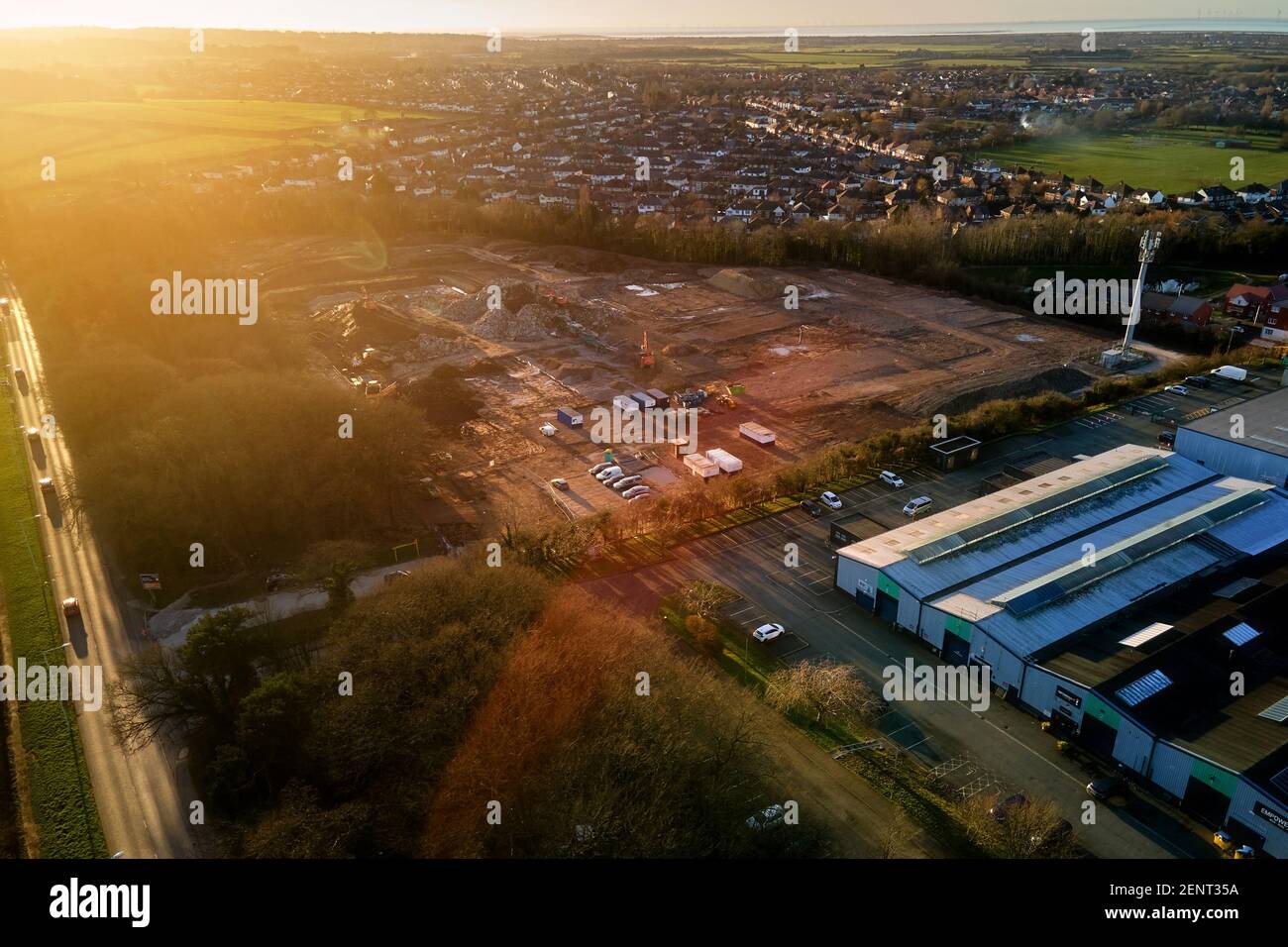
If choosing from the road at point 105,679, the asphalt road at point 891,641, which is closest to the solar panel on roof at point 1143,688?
the asphalt road at point 891,641

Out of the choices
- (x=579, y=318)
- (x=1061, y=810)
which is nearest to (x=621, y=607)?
(x=1061, y=810)

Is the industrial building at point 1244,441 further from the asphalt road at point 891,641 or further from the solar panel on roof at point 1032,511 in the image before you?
the asphalt road at point 891,641

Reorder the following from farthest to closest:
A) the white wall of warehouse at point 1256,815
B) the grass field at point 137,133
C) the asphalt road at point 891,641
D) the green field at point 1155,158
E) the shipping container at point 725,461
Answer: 1. the grass field at point 137,133
2. the green field at point 1155,158
3. the shipping container at point 725,461
4. the asphalt road at point 891,641
5. the white wall of warehouse at point 1256,815

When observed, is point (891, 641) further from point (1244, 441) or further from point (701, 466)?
point (1244, 441)

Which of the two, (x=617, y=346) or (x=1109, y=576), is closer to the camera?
(x=1109, y=576)

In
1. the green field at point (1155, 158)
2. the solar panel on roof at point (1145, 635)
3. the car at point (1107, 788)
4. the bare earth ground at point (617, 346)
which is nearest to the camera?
the car at point (1107, 788)

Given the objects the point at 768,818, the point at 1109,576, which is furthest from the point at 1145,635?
the point at 768,818

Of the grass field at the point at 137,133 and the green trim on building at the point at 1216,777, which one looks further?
the grass field at the point at 137,133

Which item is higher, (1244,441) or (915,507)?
(1244,441)
